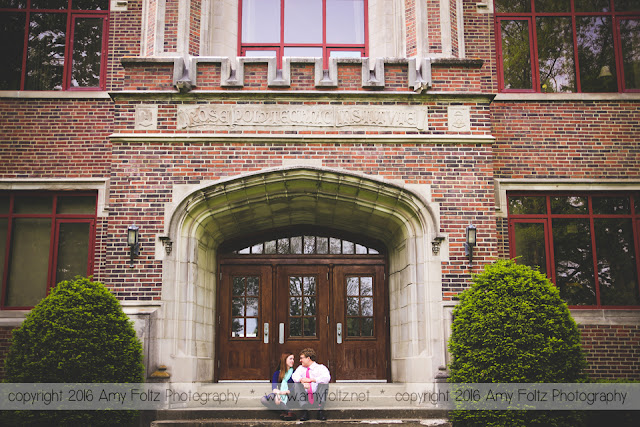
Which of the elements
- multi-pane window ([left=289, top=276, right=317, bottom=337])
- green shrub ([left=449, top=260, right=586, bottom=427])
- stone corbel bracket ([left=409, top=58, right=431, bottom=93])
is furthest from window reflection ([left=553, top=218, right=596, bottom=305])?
multi-pane window ([left=289, top=276, right=317, bottom=337])

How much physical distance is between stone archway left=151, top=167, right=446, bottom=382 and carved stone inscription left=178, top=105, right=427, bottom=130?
850 mm

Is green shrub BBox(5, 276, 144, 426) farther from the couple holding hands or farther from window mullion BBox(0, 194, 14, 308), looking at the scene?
window mullion BBox(0, 194, 14, 308)

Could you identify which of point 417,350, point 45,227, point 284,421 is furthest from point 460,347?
point 45,227

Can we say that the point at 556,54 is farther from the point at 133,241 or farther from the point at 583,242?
the point at 133,241

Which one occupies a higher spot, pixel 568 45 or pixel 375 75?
pixel 568 45

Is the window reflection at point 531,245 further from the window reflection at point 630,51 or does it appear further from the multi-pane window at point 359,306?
the window reflection at point 630,51

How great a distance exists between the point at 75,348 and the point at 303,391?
321 centimetres

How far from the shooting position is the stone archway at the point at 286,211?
31.1 feet

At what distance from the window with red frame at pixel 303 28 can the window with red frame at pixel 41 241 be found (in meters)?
4.52

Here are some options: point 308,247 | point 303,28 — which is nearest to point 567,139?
point 308,247

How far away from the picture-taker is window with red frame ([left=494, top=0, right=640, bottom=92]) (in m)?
11.9

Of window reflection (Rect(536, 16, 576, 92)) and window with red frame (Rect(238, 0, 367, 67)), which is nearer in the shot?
window reflection (Rect(536, 16, 576, 92))

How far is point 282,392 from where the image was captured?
879 cm

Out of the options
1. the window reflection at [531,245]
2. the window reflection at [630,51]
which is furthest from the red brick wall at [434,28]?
the window reflection at [630,51]
